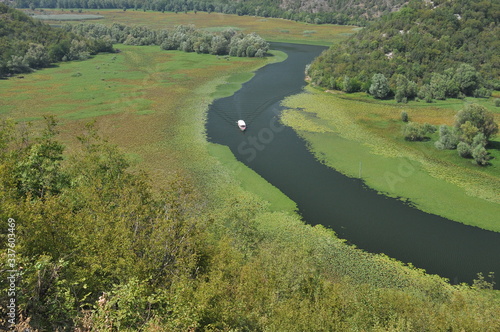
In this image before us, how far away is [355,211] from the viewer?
50281 millimetres

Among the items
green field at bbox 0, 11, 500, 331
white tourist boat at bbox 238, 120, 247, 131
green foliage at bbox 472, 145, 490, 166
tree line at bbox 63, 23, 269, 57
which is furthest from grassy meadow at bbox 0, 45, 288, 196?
green foliage at bbox 472, 145, 490, 166

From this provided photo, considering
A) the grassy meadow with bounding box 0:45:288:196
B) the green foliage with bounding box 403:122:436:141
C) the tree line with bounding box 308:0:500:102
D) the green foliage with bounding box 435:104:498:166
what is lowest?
the grassy meadow with bounding box 0:45:288:196

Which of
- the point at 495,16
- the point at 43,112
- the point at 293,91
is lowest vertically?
the point at 43,112

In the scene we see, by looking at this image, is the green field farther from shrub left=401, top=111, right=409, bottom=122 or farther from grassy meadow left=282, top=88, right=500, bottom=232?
shrub left=401, top=111, right=409, bottom=122

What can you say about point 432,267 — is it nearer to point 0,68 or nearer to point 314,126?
point 314,126

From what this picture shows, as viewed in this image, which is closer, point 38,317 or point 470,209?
point 38,317

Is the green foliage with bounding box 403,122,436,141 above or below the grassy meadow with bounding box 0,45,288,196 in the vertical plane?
above

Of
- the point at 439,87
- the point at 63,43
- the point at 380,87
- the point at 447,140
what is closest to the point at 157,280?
the point at 447,140

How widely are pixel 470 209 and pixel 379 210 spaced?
13.6m

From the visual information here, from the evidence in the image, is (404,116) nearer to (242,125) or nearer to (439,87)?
(439,87)

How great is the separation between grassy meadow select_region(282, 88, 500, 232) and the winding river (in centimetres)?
303

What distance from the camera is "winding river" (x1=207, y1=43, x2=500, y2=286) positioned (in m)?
41.5

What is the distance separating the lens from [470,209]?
50.1 m

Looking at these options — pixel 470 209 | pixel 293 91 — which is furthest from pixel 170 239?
pixel 293 91
